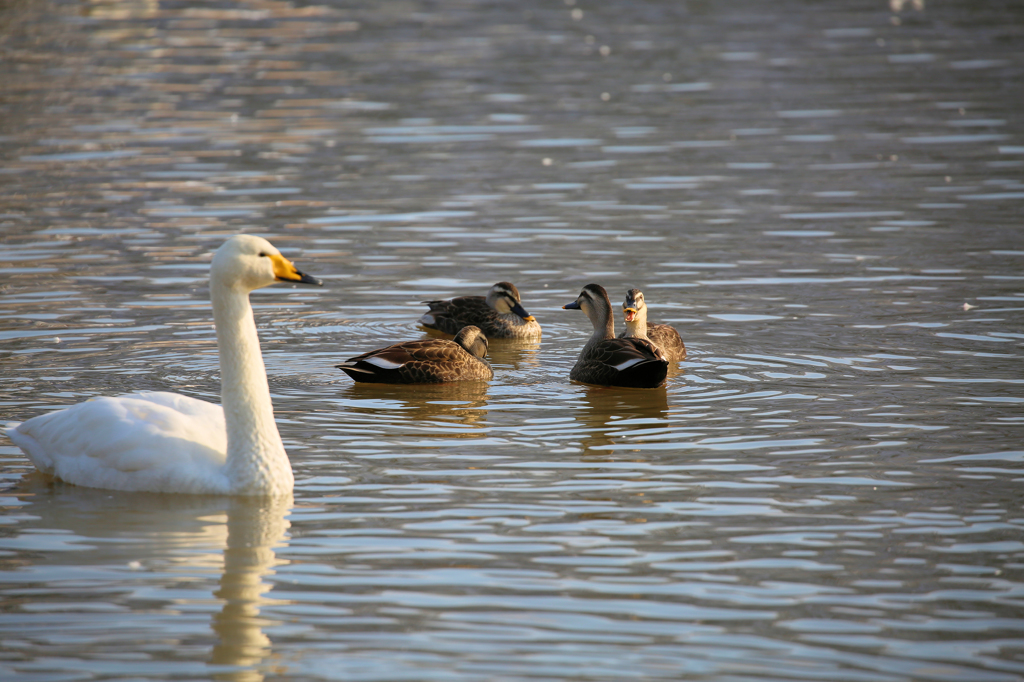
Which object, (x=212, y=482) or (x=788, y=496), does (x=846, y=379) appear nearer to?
(x=788, y=496)

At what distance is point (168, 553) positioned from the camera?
7.65 meters

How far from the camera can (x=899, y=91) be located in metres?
29.4

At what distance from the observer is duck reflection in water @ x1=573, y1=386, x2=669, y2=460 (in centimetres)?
1004

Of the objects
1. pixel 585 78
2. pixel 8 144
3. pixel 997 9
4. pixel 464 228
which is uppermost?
pixel 997 9

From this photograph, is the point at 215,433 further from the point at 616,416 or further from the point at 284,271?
the point at 616,416

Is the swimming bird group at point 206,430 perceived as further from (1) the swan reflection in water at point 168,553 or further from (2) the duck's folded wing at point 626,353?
(2) the duck's folded wing at point 626,353

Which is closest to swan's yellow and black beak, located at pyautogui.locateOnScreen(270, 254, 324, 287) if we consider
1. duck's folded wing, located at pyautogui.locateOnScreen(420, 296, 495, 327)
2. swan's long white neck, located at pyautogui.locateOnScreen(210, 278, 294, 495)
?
swan's long white neck, located at pyautogui.locateOnScreen(210, 278, 294, 495)

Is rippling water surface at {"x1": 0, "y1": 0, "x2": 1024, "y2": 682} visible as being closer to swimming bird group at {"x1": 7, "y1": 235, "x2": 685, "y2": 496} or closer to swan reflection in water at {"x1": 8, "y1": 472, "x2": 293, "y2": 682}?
swan reflection in water at {"x1": 8, "y1": 472, "x2": 293, "y2": 682}

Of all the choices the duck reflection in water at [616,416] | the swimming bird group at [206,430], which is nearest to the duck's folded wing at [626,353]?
the duck reflection in water at [616,416]

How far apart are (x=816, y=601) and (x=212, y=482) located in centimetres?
393

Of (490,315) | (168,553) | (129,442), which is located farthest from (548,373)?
(168,553)

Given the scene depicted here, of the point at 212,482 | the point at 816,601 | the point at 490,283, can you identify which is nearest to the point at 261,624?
the point at 212,482

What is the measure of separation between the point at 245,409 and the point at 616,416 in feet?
11.7

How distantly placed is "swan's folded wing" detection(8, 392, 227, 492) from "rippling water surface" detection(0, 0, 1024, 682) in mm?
177
